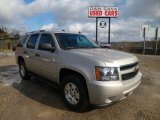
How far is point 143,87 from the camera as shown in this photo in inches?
283

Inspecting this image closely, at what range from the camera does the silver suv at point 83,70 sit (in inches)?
170

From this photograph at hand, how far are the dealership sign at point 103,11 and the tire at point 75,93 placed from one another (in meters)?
25.9

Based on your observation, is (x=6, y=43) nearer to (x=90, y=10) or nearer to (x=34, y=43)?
(x=90, y=10)

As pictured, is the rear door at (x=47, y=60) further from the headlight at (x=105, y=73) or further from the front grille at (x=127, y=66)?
the front grille at (x=127, y=66)

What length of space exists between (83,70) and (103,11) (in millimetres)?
27030

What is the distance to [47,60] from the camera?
586cm

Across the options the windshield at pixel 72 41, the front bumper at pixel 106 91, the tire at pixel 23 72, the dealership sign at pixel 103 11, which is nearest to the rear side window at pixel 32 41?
the tire at pixel 23 72

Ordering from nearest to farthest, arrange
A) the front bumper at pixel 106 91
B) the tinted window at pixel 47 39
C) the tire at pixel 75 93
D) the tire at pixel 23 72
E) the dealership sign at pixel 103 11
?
the front bumper at pixel 106 91 < the tire at pixel 75 93 < the tinted window at pixel 47 39 < the tire at pixel 23 72 < the dealership sign at pixel 103 11

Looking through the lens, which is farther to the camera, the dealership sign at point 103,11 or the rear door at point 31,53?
the dealership sign at point 103,11

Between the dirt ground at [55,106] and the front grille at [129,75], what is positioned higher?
the front grille at [129,75]

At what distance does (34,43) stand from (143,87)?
3816 mm

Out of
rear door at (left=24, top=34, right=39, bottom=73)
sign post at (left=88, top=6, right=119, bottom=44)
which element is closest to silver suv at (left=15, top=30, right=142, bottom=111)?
rear door at (left=24, top=34, right=39, bottom=73)

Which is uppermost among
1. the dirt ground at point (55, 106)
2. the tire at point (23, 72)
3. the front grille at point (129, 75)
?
the front grille at point (129, 75)

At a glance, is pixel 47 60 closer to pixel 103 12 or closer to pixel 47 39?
pixel 47 39
